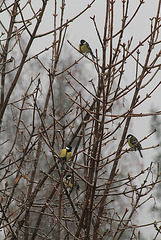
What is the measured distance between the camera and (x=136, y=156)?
14836 millimetres

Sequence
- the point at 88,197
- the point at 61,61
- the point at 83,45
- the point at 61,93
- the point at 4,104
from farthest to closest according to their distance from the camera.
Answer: the point at 61,61 < the point at 61,93 < the point at 83,45 < the point at 4,104 < the point at 88,197

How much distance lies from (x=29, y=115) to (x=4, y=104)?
11.8m

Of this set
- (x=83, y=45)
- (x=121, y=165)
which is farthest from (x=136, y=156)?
(x=83, y=45)

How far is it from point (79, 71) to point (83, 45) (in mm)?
8384

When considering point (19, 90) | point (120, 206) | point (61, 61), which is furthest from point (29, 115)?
point (120, 206)

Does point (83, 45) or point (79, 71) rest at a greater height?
point (79, 71)

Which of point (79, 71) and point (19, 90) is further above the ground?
point (79, 71)

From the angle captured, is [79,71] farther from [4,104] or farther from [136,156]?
[4,104]

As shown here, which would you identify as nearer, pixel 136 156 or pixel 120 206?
pixel 120 206

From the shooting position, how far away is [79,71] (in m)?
14.1

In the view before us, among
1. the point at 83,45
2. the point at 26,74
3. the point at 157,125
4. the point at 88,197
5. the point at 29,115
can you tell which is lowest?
the point at 88,197

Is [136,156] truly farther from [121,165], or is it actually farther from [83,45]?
[83,45]

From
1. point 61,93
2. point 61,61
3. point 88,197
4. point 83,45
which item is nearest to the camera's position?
point 88,197

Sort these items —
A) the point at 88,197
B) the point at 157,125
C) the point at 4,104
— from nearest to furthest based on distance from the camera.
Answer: the point at 88,197 → the point at 4,104 → the point at 157,125
